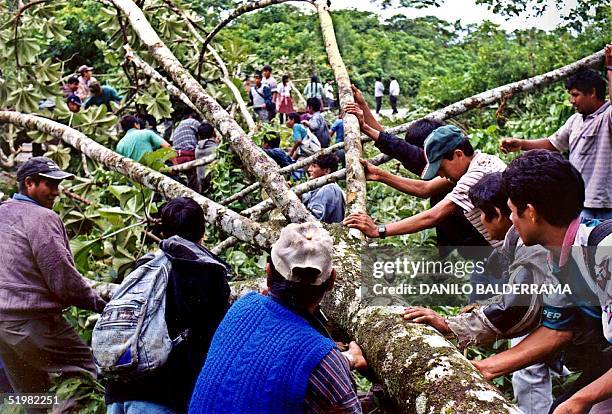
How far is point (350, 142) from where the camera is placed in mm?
4488

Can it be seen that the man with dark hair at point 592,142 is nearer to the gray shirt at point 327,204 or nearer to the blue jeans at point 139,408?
the gray shirt at point 327,204

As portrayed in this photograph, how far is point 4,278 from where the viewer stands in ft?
12.7

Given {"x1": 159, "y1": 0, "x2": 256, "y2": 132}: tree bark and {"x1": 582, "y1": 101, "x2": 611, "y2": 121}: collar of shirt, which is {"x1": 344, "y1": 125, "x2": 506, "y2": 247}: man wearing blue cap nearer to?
{"x1": 582, "y1": 101, "x2": 611, "y2": 121}: collar of shirt

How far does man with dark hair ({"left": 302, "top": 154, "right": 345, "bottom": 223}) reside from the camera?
5.64 metres

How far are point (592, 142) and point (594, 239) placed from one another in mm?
2496

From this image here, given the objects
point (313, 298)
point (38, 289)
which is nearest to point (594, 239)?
point (313, 298)

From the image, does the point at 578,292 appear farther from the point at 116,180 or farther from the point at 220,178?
the point at 220,178

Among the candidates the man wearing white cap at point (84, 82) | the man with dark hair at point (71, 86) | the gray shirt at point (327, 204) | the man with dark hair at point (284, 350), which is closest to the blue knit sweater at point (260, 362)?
the man with dark hair at point (284, 350)

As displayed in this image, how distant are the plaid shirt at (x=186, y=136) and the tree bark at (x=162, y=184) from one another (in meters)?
2.07

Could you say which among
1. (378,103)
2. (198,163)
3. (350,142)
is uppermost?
(350,142)

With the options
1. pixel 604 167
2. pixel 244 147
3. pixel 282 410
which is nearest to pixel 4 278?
pixel 244 147

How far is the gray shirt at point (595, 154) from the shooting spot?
4.33 m

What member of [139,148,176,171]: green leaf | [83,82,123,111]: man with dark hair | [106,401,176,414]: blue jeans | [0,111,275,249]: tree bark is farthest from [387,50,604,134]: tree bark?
[83,82,123,111]: man with dark hair

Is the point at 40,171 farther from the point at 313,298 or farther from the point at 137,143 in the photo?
the point at 137,143
